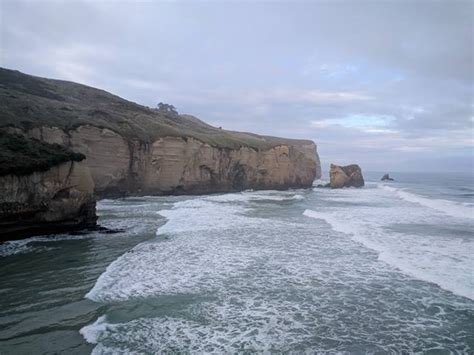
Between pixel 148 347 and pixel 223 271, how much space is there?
17.6 ft

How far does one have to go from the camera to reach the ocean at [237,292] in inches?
308

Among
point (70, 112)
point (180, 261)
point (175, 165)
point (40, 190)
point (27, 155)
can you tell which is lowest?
point (180, 261)

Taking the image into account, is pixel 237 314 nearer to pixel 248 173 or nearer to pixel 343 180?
pixel 248 173

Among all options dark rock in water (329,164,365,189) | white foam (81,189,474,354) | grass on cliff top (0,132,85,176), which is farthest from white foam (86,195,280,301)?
dark rock in water (329,164,365,189)

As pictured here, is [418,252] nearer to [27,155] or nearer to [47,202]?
[47,202]

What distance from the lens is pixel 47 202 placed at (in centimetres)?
1731

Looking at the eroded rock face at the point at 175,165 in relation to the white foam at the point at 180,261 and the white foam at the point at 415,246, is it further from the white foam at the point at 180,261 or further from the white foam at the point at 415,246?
the white foam at the point at 415,246

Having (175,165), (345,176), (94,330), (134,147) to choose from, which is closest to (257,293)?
(94,330)

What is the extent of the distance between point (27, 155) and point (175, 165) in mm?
25155

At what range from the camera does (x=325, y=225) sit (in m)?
22.6

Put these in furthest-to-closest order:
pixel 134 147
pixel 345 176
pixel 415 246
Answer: pixel 345 176 → pixel 134 147 → pixel 415 246

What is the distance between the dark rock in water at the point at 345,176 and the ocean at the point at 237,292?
133 ft

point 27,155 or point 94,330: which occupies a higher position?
point 27,155

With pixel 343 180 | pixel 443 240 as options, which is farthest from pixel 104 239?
pixel 343 180
